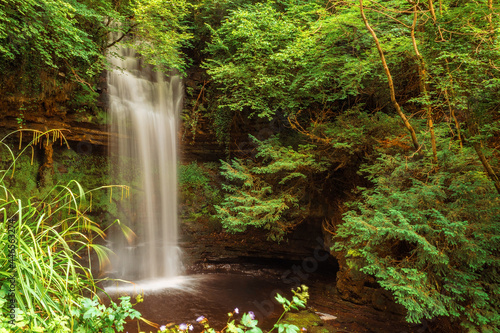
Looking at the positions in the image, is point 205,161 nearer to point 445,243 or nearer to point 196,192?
point 196,192

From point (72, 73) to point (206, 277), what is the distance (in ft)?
22.7

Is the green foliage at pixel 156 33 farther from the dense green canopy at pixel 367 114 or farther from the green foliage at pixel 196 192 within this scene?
the green foliage at pixel 196 192

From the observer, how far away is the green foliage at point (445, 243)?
3.51 meters

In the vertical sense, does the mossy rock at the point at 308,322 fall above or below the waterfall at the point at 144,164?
below

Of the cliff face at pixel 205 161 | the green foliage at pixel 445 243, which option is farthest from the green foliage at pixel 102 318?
the cliff face at pixel 205 161

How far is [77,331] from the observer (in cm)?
157

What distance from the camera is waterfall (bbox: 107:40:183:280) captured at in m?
8.54

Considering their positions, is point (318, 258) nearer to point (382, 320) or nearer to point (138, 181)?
point (382, 320)

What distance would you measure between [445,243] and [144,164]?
8206 millimetres

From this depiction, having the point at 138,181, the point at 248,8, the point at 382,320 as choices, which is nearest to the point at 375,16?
the point at 248,8

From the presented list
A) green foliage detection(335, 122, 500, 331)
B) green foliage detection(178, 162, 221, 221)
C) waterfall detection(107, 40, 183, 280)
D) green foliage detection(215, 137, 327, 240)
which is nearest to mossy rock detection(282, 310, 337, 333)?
green foliage detection(335, 122, 500, 331)

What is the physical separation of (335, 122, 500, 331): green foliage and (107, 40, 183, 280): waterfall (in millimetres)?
6684

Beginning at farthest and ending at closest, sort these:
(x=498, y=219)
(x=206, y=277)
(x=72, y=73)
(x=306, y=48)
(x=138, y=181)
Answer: (x=138, y=181) < (x=206, y=277) < (x=72, y=73) < (x=306, y=48) < (x=498, y=219)

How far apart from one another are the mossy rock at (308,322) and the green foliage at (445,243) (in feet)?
5.33
